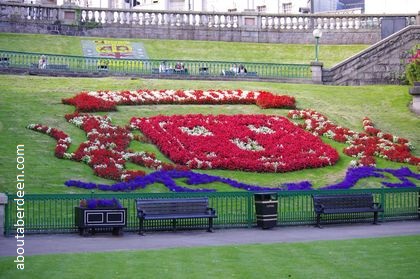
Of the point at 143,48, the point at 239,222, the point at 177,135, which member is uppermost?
the point at 143,48

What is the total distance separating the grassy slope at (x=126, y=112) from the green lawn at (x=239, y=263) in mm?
9029

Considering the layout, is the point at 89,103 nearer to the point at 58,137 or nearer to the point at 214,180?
the point at 58,137

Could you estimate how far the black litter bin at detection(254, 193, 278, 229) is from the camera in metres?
25.6

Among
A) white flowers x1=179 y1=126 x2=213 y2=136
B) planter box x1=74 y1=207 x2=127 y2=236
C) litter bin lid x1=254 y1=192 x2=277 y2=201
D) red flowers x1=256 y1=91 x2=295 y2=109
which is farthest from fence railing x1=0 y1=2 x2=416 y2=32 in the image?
planter box x1=74 y1=207 x2=127 y2=236

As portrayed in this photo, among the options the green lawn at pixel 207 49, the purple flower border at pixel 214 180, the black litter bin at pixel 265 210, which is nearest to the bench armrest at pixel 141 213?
the black litter bin at pixel 265 210

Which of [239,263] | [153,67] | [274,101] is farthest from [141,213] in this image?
[153,67]

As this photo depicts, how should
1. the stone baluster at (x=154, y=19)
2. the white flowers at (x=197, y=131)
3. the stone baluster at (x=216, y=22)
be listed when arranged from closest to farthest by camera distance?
1. the white flowers at (x=197, y=131)
2. the stone baluster at (x=154, y=19)
3. the stone baluster at (x=216, y=22)

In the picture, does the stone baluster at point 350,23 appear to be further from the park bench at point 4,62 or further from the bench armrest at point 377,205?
the bench armrest at point 377,205

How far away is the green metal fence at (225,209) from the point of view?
23.6m

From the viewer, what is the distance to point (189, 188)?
29141mm

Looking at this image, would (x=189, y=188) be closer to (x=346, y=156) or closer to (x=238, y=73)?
(x=346, y=156)

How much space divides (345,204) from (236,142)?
27.8ft

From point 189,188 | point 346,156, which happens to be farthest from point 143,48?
point 189,188

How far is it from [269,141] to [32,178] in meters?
11.2
